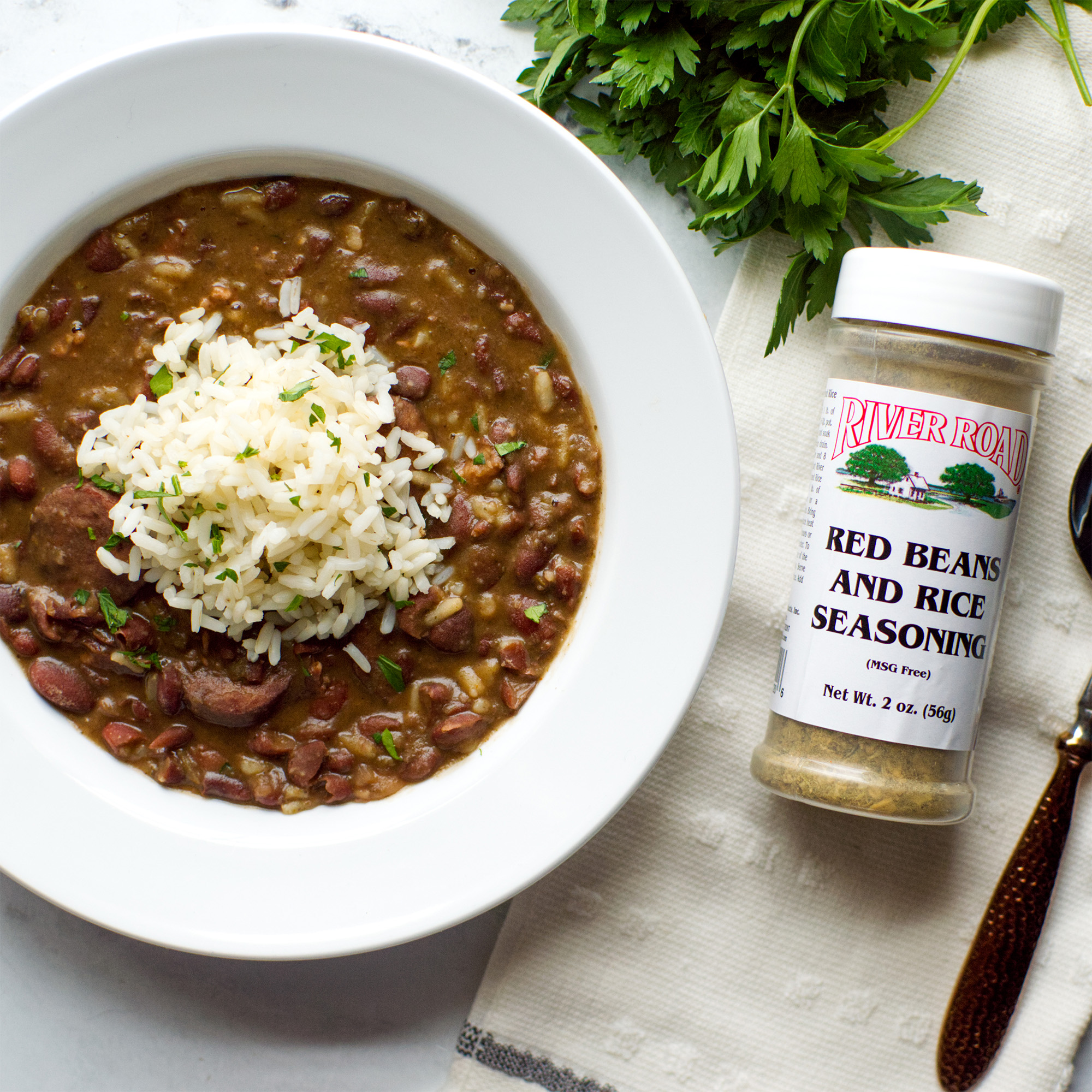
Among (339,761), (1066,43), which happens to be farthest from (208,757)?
(1066,43)

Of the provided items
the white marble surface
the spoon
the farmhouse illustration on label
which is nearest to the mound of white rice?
the white marble surface

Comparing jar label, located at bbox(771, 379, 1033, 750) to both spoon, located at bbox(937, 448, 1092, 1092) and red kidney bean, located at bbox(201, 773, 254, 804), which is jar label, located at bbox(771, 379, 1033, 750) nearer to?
spoon, located at bbox(937, 448, 1092, 1092)

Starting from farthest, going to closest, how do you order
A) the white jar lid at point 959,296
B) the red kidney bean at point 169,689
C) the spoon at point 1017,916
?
the spoon at point 1017,916 → the red kidney bean at point 169,689 → the white jar lid at point 959,296

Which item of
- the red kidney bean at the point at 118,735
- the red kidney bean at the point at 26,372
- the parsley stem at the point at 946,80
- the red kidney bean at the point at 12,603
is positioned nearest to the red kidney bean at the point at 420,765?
the red kidney bean at the point at 118,735

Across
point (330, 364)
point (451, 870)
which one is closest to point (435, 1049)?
point (451, 870)

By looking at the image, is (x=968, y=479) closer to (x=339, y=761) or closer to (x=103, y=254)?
(x=339, y=761)

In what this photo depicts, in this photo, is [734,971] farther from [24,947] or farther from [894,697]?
[24,947]

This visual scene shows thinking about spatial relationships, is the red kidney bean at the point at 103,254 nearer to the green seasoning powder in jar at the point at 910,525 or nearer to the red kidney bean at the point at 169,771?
the red kidney bean at the point at 169,771
